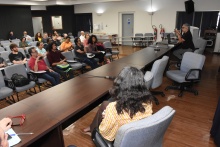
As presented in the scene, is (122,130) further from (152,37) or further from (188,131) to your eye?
(152,37)

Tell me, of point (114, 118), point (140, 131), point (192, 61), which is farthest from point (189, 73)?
point (140, 131)

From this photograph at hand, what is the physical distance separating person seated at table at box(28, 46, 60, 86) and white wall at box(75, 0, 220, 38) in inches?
301

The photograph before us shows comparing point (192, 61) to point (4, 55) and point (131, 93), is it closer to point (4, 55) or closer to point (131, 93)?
point (131, 93)

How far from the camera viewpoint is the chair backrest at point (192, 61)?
137 inches

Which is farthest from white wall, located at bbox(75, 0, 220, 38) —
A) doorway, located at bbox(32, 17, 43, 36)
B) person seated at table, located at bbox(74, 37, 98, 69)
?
person seated at table, located at bbox(74, 37, 98, 69)

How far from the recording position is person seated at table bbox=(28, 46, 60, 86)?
12.9 ft

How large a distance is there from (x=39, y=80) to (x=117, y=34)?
26.7 feet

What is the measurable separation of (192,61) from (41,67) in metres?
3.30

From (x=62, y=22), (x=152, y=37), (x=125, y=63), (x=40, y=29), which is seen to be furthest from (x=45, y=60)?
(x=40, y=29)

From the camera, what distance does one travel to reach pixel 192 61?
370 centimetres

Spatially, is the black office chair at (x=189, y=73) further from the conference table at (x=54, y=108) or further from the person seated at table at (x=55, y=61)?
the person seated at table at (x=55, y=61)

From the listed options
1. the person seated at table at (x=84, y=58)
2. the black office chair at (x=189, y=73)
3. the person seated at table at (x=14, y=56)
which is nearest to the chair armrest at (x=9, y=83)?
the person seated at table at (x=14, y=56)

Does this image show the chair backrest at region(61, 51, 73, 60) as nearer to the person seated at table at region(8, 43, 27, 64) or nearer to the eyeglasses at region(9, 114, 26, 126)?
the person seated at table at region(8, 43, 27, 64)

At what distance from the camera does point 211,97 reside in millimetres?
3707
